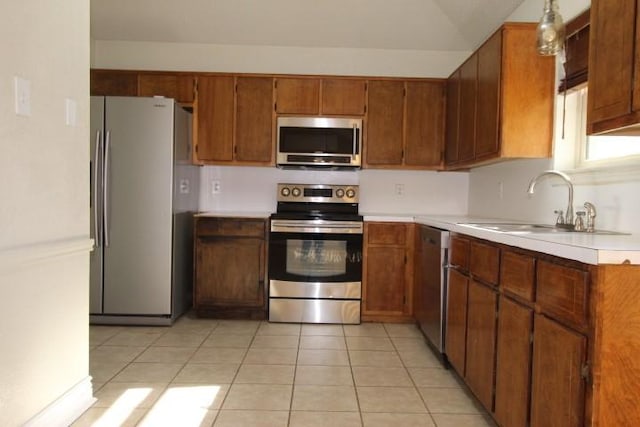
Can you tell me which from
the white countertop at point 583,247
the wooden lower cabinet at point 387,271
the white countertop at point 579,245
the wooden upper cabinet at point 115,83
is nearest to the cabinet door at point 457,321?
the white countertop at point 579,245

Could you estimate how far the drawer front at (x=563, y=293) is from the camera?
4.27 ft

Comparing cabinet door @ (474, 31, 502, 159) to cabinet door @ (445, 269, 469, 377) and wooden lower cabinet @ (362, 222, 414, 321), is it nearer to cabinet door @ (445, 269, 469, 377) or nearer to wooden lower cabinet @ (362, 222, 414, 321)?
cabinet door @ (445, 269, 469, 377)

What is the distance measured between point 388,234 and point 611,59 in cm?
223

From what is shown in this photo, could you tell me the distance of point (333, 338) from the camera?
3.28 m

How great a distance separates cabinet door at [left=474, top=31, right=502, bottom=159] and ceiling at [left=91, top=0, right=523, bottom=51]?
0.97 metres

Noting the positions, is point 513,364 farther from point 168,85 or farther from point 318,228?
point 168,85

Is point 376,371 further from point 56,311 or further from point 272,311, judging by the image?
point 56,311

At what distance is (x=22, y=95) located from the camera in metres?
1.66

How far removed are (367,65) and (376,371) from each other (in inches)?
110

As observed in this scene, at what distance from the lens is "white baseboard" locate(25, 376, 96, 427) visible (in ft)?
5.88

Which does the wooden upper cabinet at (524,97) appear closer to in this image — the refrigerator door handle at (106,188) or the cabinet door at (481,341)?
the cabinet door at (481,341)

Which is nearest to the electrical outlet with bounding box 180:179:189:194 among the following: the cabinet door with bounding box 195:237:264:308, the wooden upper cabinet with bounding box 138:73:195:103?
the cabinet door with bounding box 195:237:264:308

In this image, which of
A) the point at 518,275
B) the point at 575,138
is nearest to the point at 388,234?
the point at 575,138

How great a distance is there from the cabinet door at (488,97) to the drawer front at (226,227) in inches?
70.3
